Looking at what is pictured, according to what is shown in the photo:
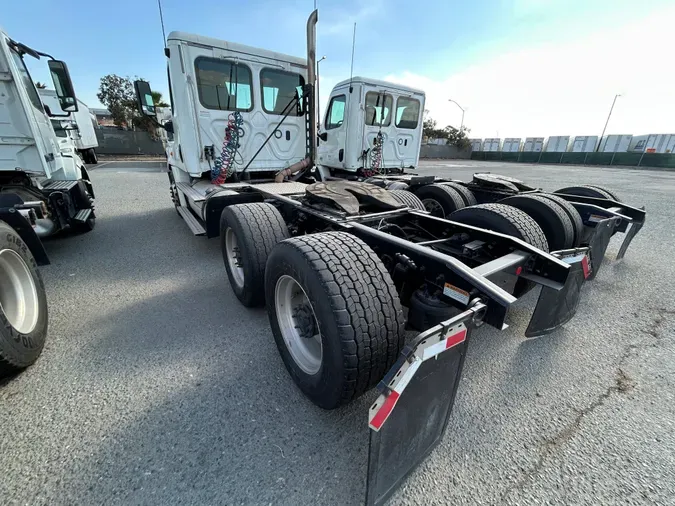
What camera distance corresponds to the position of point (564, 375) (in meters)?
2.23

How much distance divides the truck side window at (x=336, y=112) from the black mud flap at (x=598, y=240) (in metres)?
5.38

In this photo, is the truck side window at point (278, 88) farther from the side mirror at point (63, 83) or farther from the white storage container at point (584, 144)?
the white storage container at point (584, 144)

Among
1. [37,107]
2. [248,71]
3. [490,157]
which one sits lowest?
[490,157]

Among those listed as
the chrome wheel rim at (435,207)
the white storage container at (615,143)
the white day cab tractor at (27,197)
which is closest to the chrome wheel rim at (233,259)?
the white day cab tractor at (27,197)

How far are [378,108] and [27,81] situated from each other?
5982mm

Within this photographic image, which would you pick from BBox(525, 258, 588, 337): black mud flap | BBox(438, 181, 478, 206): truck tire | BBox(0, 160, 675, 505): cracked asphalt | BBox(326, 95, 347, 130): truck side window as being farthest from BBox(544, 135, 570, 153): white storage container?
BBox(525, 258, 588, 337): black mud flap

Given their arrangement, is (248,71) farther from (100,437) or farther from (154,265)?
(100,437)

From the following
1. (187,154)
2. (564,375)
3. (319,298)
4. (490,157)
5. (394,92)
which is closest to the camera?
(319,298)

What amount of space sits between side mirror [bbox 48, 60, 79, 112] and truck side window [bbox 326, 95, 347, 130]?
4.83 m

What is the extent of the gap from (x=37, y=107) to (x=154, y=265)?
2.84 m

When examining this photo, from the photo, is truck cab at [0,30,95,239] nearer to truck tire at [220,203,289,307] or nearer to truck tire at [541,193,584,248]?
truck tire at [220,203,289,307]

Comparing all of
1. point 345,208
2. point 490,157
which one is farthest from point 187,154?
point 490,157

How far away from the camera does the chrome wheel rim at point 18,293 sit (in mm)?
2250

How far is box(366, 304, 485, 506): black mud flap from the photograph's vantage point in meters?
1.15
